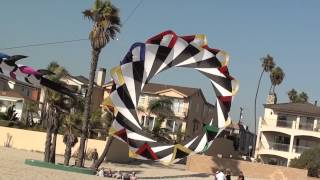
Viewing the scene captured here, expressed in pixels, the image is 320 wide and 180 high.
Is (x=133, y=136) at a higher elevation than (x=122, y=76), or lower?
lower

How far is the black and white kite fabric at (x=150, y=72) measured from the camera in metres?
30.7

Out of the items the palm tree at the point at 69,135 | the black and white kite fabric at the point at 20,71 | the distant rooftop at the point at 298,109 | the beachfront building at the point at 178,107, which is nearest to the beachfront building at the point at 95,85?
the beachfront building at the point at 178,107

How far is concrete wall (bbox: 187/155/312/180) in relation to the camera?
46188 mm

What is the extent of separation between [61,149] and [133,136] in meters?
20.9

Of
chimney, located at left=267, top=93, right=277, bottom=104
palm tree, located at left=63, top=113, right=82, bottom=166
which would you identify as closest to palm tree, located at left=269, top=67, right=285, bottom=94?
chimney, located at left=267, top=93, right=277, bottom=104

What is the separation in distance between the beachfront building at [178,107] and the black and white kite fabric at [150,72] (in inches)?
1514

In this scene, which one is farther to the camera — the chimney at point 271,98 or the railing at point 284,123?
the chimney at point 271,98

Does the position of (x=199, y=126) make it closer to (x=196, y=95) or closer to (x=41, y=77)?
(x=196, y=95)

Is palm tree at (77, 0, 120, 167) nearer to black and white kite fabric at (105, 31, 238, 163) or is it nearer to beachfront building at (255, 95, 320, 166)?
black and white kite fabric at (105, 31, 238, 163)

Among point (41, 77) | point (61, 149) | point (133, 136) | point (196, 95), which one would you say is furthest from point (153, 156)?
point (196, 95)

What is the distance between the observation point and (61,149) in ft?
166

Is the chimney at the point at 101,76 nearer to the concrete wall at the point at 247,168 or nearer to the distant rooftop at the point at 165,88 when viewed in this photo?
the distant rooftop at the point at 165,88

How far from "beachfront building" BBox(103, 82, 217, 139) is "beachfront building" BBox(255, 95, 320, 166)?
275 inches

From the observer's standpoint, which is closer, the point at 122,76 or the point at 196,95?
the point at 122,76
